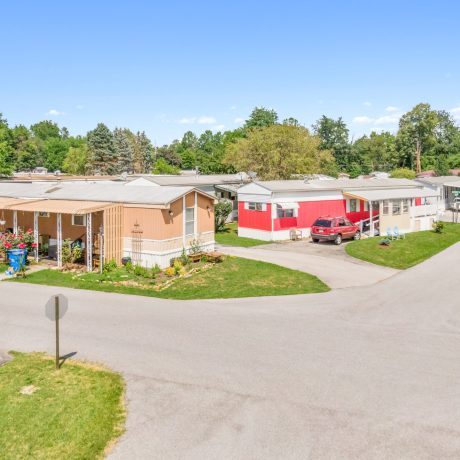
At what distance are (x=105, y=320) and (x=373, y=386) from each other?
314 inches

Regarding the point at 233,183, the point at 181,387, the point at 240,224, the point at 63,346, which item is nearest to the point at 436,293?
the point at 181,387

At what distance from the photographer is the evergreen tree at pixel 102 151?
9075 cm

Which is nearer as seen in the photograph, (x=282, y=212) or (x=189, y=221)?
(x=189, y=221)

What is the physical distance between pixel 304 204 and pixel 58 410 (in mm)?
24968

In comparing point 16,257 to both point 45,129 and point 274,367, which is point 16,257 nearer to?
point 274,367

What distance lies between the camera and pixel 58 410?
27.2 ft

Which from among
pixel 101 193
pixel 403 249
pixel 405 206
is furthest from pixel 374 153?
pixel 101 193

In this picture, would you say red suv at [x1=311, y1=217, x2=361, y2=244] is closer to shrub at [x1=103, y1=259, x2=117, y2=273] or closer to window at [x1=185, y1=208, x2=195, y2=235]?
window at [x1=185, y1=208, x2=195, y2=235]

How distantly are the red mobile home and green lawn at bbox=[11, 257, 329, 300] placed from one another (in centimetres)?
958

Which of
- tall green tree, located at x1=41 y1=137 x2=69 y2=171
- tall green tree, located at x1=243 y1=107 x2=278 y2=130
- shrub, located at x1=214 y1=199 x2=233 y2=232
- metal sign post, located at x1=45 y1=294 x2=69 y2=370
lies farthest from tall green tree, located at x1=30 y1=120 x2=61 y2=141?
metal sign post, located at x1=45 y1=294 x2=69 y2=370

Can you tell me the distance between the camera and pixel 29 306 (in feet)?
49.4

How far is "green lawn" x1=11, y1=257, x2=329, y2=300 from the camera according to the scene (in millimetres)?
17250

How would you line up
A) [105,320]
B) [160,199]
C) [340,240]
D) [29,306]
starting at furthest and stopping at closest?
[340,240] → [160,199] → [29,306] → [105,320]

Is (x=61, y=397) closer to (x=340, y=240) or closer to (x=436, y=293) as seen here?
(x=436, y=293)
